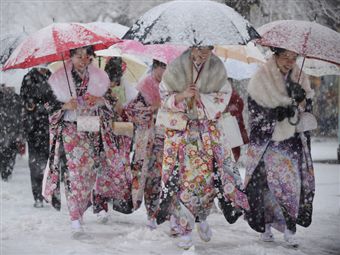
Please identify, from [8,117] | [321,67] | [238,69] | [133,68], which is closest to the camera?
[321,67]

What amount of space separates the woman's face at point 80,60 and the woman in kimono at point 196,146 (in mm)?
1048

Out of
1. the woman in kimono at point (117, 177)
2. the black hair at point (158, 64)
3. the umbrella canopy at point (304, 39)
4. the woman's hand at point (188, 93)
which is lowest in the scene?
the woman in kimono at point (117, 177)

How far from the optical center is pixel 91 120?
262 inches

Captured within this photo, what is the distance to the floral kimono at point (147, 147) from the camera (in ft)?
23.3

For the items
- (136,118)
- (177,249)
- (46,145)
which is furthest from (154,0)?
(177,249)

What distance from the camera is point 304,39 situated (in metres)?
6.07

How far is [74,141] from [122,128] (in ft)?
2.15

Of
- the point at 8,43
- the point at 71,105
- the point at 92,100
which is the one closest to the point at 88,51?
the point at 92,100

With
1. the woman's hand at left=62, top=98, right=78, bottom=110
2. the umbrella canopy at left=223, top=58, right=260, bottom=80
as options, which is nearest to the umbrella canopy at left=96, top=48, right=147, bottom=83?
the umbrella canopy at left=223, top=58, right=260, bottom=80

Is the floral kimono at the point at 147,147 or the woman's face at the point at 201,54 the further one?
the floral kimono at the point at 147,147

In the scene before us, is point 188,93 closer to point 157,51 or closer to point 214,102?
point 214,102

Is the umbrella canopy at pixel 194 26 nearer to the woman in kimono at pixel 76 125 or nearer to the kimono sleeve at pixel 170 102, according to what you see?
the kimono sleeve at pixel 170 102

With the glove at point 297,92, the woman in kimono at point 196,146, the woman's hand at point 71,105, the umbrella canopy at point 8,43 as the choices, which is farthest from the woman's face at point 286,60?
the umbrella canopy at point 8,43

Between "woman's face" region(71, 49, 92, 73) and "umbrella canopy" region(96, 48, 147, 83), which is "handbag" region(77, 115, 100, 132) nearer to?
"woman's face" region(71, 49, 92, 73)
